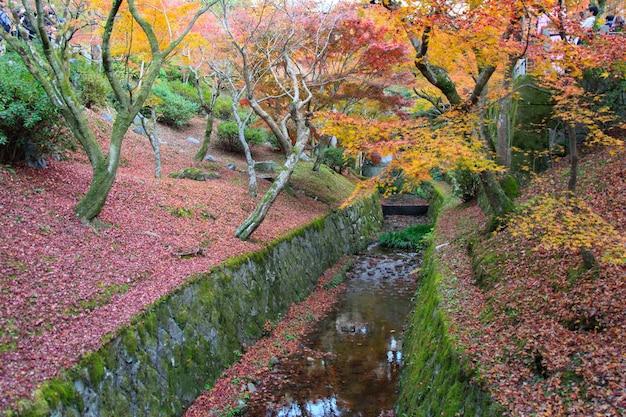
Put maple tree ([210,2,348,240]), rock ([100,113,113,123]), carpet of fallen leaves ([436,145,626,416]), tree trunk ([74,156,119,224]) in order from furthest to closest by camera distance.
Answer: rock ([100,113,113,123]), maple tree ([210,2,348,240]), tree trunk ([74,156,119,224]), carpet of fallen leaves ([436,145,626,416])

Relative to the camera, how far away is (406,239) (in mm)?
20406

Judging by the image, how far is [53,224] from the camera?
301 inches

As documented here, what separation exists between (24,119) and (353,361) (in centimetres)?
791

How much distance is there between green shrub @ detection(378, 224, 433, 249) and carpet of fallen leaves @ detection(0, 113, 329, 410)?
26.3 ft

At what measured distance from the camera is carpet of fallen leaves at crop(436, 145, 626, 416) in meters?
4.36

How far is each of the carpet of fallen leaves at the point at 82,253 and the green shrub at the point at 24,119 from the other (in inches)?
16.3

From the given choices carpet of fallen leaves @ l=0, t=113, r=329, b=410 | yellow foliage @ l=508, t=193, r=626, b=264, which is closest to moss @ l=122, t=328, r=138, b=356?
carpet of fallen leaves @ l=0, t=113, r=329, b=410

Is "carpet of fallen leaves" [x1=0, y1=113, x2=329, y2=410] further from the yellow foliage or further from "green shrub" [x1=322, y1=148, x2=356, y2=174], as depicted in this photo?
"green shrub" [x1=322, y1=148, x2=356, y2=174]

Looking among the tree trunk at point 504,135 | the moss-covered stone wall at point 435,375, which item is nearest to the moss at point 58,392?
the moss-covered stone wall at point 435,375

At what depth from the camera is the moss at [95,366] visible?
207 inches

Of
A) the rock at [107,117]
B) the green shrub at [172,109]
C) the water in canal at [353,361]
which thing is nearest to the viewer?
the water in canal at [353,361]

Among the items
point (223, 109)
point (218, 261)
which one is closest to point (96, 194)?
point (218, 261)

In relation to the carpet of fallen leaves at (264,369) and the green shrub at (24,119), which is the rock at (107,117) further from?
the carpet of fallen leaves at (264,369)

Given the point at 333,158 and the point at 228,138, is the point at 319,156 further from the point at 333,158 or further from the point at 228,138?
the point at 333,158
